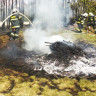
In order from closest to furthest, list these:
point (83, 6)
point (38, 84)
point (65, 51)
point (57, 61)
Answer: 1. point (38, 84)
2. point (57, 61)
3. point (65, 51)
4. point (83, 6)

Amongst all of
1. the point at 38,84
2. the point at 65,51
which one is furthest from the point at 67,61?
the point at 38,84

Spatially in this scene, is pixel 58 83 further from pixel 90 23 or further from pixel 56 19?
pixel 56 19

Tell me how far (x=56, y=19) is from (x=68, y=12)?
203 cm

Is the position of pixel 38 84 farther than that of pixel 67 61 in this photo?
No

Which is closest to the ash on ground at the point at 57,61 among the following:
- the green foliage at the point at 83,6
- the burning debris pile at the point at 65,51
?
the burning debris pile at the point at 65,51

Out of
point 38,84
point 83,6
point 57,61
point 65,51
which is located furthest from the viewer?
point 83,6

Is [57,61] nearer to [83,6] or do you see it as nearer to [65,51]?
[65,51]

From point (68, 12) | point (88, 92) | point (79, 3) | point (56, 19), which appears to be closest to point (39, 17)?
point (56, 19)

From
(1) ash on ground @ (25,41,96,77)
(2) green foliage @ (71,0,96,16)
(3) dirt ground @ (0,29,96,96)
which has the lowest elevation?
(3) dirt ground @ (0,29,96,96)

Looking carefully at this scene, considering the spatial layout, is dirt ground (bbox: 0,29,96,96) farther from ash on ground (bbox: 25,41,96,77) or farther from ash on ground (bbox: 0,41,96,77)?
ash on ground (bbox: 25,41,96,77)

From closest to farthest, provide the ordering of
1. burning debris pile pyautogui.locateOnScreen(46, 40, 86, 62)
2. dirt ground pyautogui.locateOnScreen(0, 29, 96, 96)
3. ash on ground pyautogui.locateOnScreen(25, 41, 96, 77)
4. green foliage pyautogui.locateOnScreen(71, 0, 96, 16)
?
dirt ground pyautogui.locateOnScreen(0, 29, 96, 96), ash on ground pyautogui.locateOnScreen(25, 41, 96, 77), burning debris pile pyautogui.locateOnScreen(46, 40, 86, 62), green foliage pyautogui.locateOnScreen(71, 0, 96, 16)

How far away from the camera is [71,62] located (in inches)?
324

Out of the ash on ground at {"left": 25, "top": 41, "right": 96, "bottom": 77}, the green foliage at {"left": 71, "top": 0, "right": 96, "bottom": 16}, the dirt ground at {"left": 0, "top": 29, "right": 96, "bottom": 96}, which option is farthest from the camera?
the green foliage at {"left": 71, "top": 0, "right": 96, "bottom": 16}

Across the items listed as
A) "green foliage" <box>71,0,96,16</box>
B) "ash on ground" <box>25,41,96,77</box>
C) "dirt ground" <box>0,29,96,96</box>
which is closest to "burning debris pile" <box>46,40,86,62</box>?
"ash on ground" <box>25,41,96,77</box>
